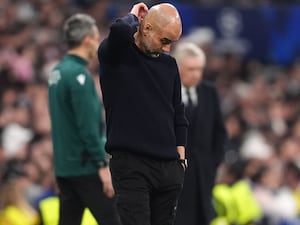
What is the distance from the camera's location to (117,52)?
21.4 ft

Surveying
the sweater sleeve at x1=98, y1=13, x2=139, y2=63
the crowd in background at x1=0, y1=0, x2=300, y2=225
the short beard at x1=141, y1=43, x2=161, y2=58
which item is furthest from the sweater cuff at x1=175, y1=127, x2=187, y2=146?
the crowd in background at x1=0, y1=0, x2=300, y2=225

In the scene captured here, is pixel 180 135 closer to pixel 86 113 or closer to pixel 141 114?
pixel 141 114

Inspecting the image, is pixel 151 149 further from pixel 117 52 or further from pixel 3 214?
pixel 3 214

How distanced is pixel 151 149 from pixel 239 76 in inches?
407

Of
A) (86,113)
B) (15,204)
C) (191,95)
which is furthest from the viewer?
(15,204)

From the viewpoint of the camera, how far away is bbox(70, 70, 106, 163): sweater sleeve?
763 centimetres

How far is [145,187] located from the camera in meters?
6.51

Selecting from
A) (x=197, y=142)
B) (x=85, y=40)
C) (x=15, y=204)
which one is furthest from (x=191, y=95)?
(x=15, y=204)

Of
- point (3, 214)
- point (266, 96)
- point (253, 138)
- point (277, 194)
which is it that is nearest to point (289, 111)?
point (266, 96)

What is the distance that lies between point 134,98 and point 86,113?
114 cm

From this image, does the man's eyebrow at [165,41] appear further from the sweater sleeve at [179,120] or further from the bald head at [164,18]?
the sweater sleeve at [179,120]

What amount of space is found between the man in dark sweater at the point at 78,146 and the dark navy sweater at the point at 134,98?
104 cm

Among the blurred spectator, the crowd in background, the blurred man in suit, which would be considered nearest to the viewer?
the blurred man in suit

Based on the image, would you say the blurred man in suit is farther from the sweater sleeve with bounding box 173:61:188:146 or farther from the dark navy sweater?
the dark navy sweater
